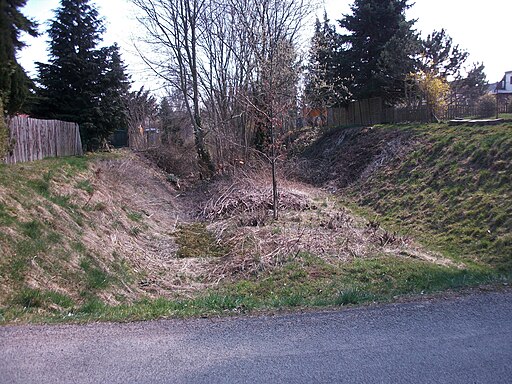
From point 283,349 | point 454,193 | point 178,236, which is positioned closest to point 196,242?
point 178,236

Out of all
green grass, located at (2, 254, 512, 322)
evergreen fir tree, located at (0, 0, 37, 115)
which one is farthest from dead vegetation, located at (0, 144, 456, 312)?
evergreen fir tree, located at (0, 0, 37, 115)

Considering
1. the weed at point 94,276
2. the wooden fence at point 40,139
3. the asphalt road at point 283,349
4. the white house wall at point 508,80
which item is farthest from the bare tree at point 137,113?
the white house wall at point 508,80

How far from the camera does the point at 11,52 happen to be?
13.9 meters

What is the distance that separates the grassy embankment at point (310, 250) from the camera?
23.5 ft

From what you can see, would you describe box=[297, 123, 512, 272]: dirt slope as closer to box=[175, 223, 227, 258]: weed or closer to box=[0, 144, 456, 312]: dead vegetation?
box=[0, 144, 456, 312]: dead vegetation

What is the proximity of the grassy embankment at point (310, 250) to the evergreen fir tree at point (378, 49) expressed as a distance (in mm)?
10678

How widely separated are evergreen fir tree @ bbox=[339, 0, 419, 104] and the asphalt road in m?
27.0

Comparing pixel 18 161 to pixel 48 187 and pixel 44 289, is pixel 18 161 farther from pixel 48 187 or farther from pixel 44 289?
pixel 44 289

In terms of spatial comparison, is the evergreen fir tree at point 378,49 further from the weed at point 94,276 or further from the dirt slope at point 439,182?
the weed at point 94,276

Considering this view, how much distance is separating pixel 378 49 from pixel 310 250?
22.9m

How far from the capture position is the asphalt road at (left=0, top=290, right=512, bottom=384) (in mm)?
4230

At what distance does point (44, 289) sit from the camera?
8.12m

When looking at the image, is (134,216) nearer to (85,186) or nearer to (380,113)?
(85,186)

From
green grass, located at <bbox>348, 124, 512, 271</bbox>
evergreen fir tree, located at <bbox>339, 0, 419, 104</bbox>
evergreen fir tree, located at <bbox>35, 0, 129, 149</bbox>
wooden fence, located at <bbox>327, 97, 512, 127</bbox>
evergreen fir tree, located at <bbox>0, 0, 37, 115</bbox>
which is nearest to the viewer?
evergreen fir tree, located at <bbox>0, 0, 37, 115</bbox>
